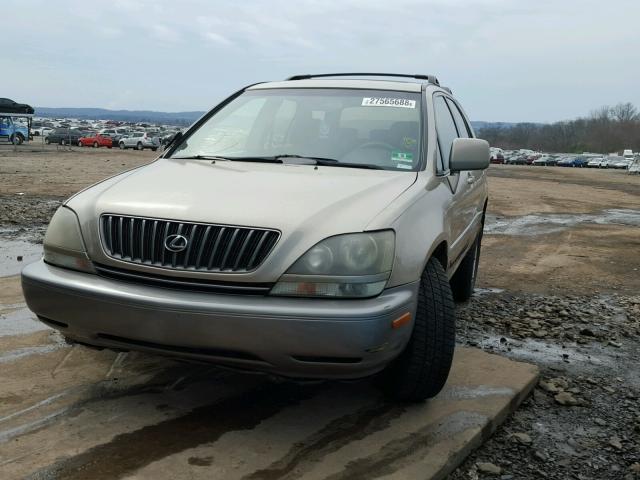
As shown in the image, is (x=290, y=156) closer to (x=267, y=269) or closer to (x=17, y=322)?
(x=267, y=269)

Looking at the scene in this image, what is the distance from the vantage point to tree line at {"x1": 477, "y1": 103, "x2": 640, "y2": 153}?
12781cm

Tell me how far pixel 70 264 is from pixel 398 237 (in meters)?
1.56

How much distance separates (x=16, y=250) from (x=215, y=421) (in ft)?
17.1

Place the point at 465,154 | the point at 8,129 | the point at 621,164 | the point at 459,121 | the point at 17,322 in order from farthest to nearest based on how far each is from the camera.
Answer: the point at 621,164, the point at 8,129, the point at 459,121, the point at 17,322, the point at 465,154

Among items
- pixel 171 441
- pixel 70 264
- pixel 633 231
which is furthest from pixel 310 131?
pixel 633 231

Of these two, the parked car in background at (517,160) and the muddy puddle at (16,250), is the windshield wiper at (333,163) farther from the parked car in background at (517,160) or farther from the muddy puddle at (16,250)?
the parked car in background at (517,160)

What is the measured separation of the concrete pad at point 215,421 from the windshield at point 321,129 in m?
1.34

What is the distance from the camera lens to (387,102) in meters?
4.29

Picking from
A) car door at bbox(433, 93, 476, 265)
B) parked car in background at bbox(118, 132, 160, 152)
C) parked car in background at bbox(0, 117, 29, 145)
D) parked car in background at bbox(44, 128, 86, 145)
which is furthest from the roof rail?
parked car in background at bbox(118, 132, 160, 152)

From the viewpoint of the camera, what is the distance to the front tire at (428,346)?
323 centimetres

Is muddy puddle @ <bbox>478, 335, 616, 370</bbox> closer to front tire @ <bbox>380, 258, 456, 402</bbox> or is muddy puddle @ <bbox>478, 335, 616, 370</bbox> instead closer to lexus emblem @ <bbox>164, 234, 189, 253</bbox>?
front tire @ <bbox>380, 258, 456, 402</bbox>

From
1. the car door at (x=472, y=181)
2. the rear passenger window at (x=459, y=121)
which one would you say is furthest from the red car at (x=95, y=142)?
the rear passenger window at (x=459, y=121)

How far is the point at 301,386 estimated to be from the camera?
3.76 m

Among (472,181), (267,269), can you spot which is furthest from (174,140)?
(472,181)
